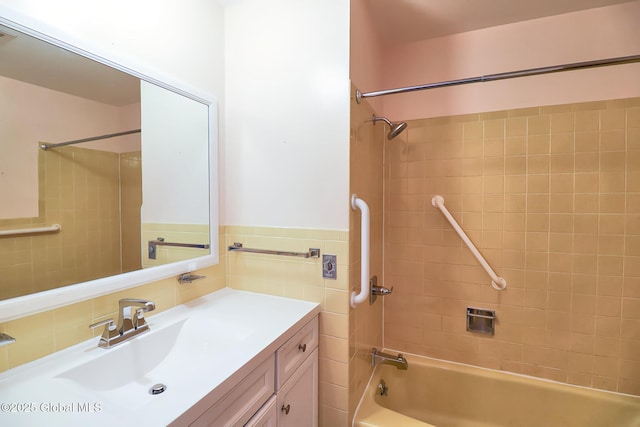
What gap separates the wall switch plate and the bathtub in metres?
0.74

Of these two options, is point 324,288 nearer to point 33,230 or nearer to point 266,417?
point 266,417

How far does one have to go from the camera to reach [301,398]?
118 centimetres

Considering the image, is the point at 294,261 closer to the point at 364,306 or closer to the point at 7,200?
the point at 364,306

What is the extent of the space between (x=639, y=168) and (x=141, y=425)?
2.36m

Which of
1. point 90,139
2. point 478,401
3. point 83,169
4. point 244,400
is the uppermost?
point 90,139

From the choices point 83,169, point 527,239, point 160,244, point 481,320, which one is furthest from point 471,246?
point 83,169

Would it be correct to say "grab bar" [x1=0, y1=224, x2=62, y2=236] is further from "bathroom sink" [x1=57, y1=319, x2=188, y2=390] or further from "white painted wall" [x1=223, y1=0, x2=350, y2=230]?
"white painted wall" [x1=223, y1=0, x2=350, y2=230]

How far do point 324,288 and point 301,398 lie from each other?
0.47 meters

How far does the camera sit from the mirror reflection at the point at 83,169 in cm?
79

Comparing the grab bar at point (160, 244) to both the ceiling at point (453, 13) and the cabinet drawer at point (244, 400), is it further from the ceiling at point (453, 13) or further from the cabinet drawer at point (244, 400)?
the ceiling at point (453, 13)

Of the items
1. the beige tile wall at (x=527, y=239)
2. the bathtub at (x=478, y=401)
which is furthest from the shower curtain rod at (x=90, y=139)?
the bathtub at (x=478, y=401)

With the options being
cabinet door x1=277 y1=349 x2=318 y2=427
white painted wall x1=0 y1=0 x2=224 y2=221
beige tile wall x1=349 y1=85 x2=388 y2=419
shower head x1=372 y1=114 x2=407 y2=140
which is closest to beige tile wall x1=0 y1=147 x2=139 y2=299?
white painted wall x1=0 y1=0 x2=224 y2=221

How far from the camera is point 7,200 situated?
77cm

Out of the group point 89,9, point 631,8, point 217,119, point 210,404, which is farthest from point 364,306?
point 631,8
